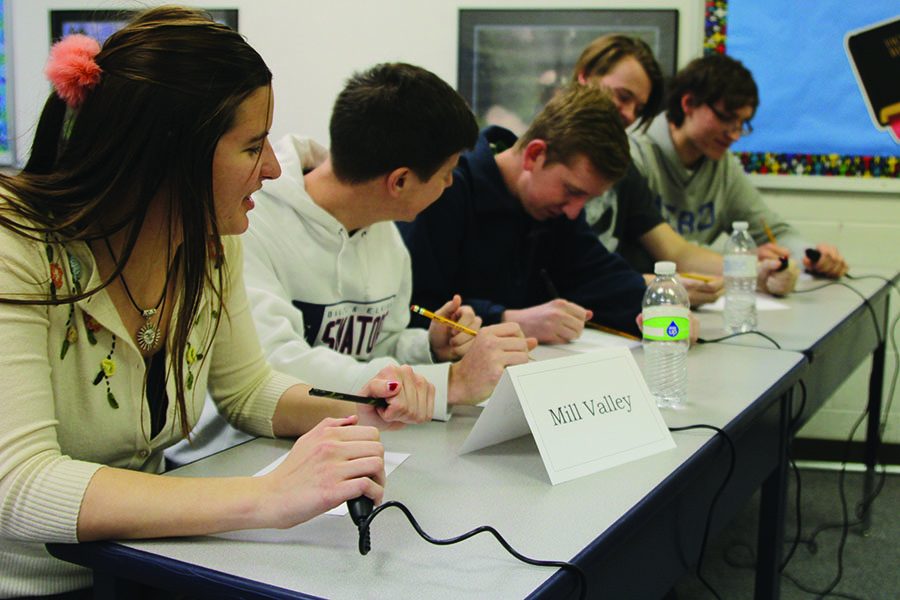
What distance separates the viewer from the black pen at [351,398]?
1.12 m

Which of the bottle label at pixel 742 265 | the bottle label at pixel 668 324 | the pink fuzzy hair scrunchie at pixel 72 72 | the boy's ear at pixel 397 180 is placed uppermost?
the pink fuzzy hair scrunchie at pixel 72 72

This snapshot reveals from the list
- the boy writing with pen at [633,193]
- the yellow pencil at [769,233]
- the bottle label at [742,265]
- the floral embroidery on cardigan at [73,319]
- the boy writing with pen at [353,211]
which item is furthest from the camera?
the yellow pencil at [769,233]

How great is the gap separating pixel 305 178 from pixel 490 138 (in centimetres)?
71

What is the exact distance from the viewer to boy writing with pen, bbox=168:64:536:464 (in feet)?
4.96

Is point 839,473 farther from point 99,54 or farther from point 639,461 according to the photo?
point 99,54

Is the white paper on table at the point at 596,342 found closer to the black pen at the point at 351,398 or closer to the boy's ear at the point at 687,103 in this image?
the black pen at the point at 351,398

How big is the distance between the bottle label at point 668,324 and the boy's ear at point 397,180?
1.60 ft

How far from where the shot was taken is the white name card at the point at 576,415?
3.55ft

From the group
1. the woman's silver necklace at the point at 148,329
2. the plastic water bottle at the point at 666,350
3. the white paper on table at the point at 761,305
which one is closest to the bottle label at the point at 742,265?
the white paper on table at the point at 761,305

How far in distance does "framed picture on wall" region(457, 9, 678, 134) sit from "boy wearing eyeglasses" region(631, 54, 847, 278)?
1.14 ft

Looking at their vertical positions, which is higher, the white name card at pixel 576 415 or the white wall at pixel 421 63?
the white wall at pixel 421 63

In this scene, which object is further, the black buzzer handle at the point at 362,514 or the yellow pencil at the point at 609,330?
the yellow pencil at the point at 609,330

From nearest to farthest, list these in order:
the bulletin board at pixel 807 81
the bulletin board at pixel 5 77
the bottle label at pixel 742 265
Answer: the bottle label at pixel 742 265, the bulletin board at pixel 807 81, the bulletin board at pixel 5 77

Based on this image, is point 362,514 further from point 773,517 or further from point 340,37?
point 340,37
